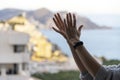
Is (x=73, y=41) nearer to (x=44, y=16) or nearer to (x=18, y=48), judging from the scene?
(x=44, y=16)

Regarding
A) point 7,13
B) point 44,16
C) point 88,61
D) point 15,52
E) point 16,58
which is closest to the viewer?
point 88,61

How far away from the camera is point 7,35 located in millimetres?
3291

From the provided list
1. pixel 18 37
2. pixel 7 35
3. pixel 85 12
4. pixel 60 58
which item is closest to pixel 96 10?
pixel 85 12

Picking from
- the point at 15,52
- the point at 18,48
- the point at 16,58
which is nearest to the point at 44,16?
the point at 16,58

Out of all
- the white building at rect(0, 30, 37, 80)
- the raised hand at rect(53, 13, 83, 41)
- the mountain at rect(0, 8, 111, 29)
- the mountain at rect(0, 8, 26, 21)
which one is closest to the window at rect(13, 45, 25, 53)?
the white building at rect(0, 30, 37, 80)

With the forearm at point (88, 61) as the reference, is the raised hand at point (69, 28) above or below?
above

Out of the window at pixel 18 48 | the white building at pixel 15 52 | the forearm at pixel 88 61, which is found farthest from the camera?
the window at pixel 18 48

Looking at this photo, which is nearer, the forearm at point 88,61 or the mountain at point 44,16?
the forearm at point 88,61

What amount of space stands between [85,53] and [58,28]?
0.14 m

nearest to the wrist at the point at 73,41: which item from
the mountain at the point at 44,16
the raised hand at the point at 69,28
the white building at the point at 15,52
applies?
the raised hand at the point at 69,28

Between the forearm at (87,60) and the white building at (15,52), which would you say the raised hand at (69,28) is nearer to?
the forearm at (87,60)

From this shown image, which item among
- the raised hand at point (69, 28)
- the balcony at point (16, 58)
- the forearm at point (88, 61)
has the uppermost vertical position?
the raised hand at point (69, 28)

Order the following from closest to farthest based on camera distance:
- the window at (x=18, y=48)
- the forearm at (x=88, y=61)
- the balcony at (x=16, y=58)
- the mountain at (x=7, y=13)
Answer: the forearm at (x=88, y=61) → the mountain at (x=7, y=13) → the balcony at (x=16, y=58) → the window at (x=18, y=48)

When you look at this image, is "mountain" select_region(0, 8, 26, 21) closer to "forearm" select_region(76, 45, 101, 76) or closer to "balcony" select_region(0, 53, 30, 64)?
"forearm" select_region(76, 45, 101, 76)
